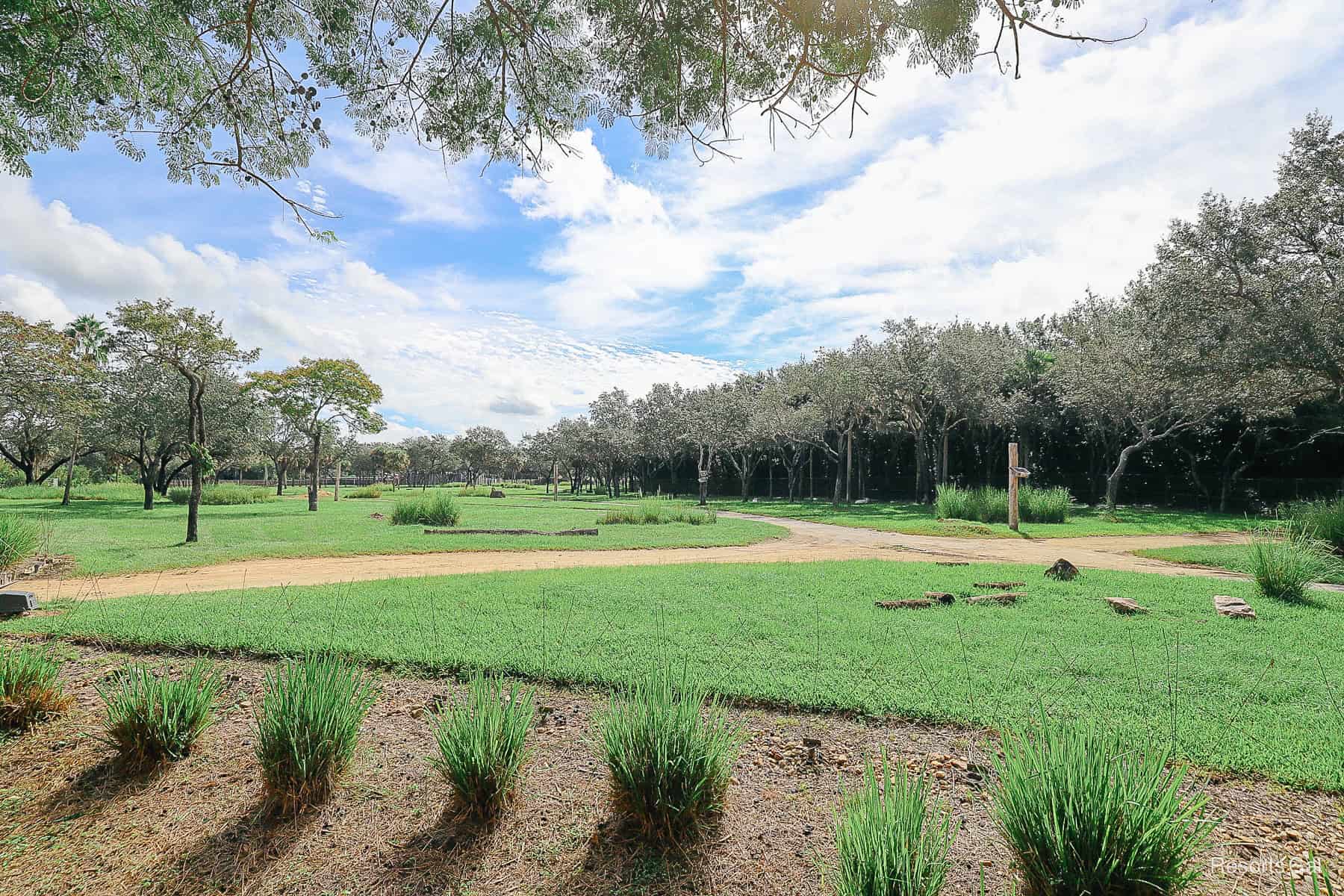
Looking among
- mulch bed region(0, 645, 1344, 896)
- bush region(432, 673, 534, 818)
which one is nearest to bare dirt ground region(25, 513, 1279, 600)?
mulch bed region(0, 645, 1344, 896)

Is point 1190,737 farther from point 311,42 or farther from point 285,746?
point 311,42

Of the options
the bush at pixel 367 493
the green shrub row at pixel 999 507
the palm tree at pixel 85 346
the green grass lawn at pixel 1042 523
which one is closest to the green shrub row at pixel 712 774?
the green grass lawn at pixel 1042 523

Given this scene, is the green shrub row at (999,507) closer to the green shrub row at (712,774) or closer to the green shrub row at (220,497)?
the green shrub row at (712,774)

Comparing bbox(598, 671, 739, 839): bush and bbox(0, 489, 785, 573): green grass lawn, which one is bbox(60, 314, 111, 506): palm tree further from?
bbox(598, 671, 739, 839): bush

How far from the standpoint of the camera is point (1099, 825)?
188 centimetres

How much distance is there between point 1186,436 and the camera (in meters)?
25.4

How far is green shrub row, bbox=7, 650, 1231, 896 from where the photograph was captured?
1.88m

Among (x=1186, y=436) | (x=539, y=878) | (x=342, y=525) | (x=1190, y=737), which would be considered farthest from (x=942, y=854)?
(x=1186, y=436)

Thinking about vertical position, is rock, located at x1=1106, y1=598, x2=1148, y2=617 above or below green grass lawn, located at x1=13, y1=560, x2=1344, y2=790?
above

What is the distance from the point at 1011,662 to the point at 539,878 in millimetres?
3431

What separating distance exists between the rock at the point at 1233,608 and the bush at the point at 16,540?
47.6 feet

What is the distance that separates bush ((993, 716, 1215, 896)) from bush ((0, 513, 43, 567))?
39.5 feet

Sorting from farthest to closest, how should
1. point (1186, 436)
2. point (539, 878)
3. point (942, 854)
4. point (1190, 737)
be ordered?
point (1186, 436)
point (1190, 737)
point (539, 878)
point (942, 854)

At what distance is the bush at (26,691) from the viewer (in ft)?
11.2
